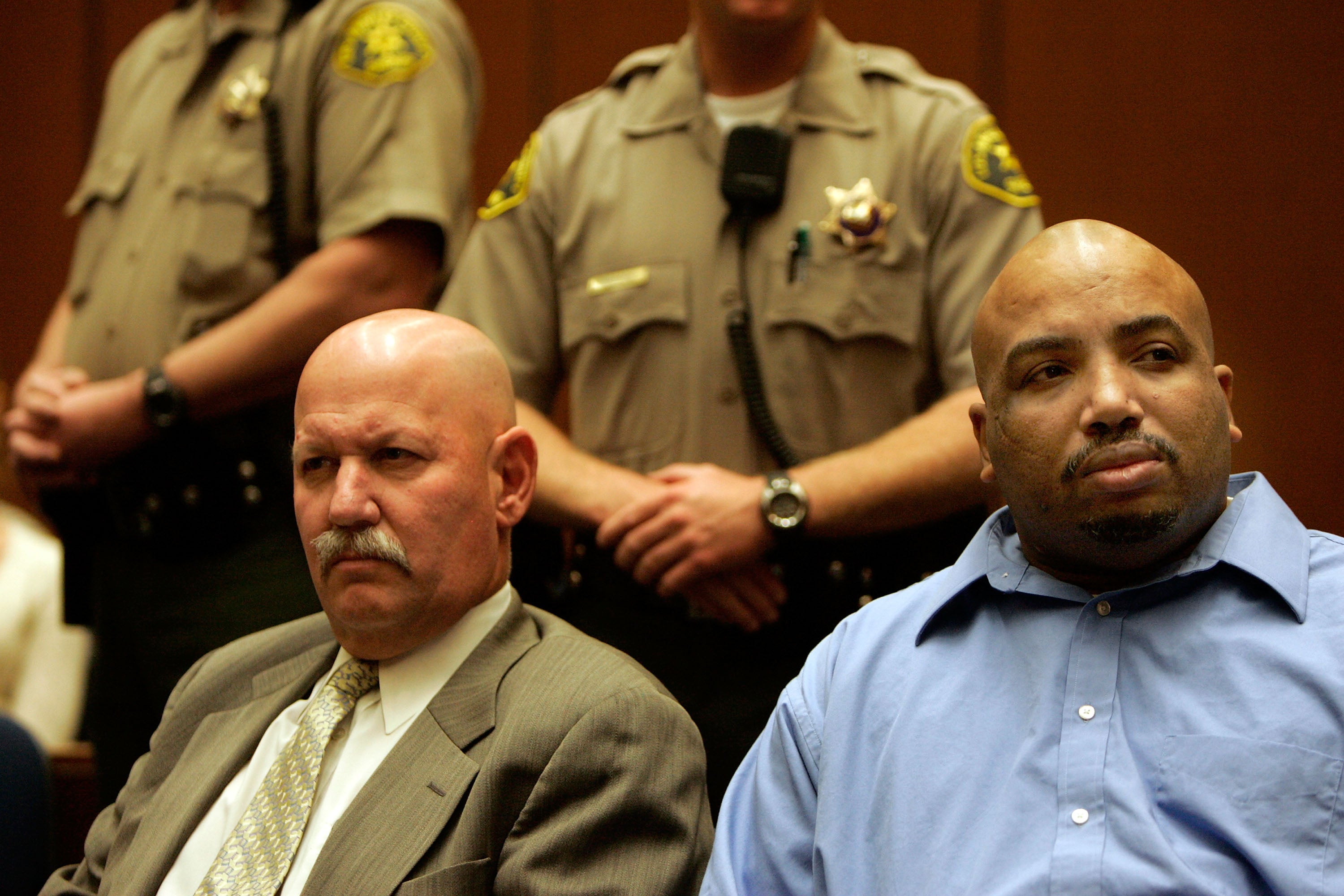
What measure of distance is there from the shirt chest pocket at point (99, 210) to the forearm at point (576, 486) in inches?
34.6

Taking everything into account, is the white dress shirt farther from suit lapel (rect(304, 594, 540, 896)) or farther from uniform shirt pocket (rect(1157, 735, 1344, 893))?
uniform shirt pocket (rect(1157, 735, 1344, 893))

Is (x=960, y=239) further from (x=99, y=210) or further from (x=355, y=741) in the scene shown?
(x=99, y=210)

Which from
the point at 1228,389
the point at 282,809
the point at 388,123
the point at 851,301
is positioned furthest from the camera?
the point at 388,123

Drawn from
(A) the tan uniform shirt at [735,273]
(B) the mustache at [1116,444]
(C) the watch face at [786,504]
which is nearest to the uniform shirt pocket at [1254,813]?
(B) the mustache at [1116,444]

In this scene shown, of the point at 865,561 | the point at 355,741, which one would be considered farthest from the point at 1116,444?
the point at 355,741

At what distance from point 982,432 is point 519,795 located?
58cm

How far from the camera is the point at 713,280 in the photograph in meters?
2.07

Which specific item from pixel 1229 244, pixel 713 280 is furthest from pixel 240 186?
pixel 1229 244

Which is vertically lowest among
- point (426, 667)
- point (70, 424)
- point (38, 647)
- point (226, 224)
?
point (38, 647)

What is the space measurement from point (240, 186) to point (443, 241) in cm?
33

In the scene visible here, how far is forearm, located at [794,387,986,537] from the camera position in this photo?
190 centimetres

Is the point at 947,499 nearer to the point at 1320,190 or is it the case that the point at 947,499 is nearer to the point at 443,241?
the point at 443,241

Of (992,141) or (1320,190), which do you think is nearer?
(992,141)

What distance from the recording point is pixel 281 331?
2141 millimetres
